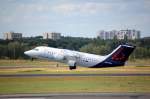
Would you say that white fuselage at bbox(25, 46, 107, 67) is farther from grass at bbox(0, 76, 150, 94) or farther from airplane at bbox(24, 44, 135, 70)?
grass at bbox(0, 76, 150, 94)

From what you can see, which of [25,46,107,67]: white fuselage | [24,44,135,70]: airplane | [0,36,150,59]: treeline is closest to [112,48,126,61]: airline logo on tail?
[24,44,135,70]: airplane

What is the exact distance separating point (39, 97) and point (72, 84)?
9.46m

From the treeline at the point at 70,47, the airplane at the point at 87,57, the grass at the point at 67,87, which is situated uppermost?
the treeline at the point at 70,47

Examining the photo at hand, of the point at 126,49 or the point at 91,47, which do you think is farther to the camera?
the point at 91,47

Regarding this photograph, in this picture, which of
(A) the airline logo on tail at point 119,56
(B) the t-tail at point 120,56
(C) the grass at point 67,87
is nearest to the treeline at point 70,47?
(B) the t-tail at point 120,56

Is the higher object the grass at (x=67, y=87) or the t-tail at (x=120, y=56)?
the t-tail at (x=120, y=56)

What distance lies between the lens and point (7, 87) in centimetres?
3234

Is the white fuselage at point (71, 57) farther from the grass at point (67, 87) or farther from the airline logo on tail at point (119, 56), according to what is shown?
the grass at point (67, 87)

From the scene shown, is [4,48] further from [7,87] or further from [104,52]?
[7,87]

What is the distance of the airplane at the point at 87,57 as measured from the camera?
6188 centimetres

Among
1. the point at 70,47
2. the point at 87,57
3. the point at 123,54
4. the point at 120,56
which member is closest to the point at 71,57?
the point at 87,57

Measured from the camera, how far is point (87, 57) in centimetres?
6394

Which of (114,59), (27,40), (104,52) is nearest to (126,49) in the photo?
(114,59)

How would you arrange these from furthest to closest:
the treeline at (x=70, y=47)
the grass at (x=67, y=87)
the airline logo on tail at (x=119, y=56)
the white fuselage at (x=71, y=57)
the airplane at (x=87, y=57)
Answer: the treeline at (x=70, y=47)
the white fuselage at (x=71, y=57)
the airplane at (x=87, y=57)
the airline logo on tail at (x=119, y=56)
the grass at (x=67, y=87)
